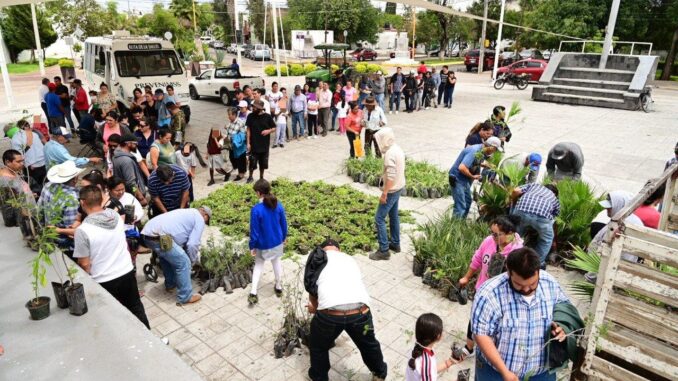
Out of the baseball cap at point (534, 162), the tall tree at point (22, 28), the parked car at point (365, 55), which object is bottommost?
the baseball cap at point (534, 162)

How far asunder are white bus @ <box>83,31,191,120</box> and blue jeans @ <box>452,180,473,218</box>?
28.8 ft

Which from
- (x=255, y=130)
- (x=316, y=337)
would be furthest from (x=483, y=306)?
(x=255, y=130)

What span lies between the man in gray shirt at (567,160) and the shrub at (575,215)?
17.2 inches

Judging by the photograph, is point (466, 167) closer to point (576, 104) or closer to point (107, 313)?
point (107, 313)

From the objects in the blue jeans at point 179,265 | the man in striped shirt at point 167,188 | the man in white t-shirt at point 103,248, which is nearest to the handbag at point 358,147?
the man in striped shirt at point 167,188

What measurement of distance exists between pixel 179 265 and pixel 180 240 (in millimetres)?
277

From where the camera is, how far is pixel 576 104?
1856 centimetres

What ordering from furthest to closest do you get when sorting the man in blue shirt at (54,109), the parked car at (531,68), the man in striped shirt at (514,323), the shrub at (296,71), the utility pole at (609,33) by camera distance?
the shrub at (296,71), the parked car at (531,68), the utility pole at (609,33), the man in blue shirt at (54,109), the man in striped shirt at (514,323)

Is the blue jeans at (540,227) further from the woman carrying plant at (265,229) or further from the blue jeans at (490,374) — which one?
the woman carrying plant at (265,229)

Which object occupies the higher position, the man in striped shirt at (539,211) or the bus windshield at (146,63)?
the bus windshield at (146,63)

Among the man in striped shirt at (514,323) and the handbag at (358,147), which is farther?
the handbag at (358,147)

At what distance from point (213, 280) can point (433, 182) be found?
475cm

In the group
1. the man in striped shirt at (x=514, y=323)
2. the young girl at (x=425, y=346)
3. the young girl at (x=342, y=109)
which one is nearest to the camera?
the man in striped shirt at (x=514, y=323)

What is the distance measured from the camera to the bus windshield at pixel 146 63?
12.8 metres
